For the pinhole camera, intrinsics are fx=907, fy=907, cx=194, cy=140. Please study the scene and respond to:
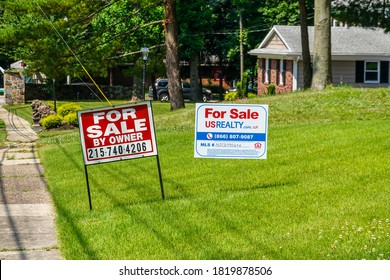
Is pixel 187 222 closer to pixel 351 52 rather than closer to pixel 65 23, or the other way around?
pixel 65 23

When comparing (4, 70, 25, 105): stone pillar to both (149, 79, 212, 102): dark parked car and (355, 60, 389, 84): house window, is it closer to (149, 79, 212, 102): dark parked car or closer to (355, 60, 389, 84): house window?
(149, 79, 212, 102): dark parked car

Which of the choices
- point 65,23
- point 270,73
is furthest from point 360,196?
point 270,73

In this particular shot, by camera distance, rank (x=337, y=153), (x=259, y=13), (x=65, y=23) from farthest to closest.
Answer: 1. (x=259, y=13)
2. (x=65, y=23)
3. (x=337, y=153)

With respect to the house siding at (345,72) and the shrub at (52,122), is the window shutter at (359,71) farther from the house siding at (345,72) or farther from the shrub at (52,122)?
the shrub at (52,122)

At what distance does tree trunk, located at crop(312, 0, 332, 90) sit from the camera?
28.7m

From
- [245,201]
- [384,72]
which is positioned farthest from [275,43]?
[245,201]

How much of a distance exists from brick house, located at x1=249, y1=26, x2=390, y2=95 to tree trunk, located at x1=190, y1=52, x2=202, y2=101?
45.7ft

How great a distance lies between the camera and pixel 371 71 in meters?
51.3

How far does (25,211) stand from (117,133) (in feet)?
6.54

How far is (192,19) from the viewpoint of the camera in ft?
213

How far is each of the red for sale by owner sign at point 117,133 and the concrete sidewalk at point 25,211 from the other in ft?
3.92

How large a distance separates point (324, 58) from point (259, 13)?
40809mm

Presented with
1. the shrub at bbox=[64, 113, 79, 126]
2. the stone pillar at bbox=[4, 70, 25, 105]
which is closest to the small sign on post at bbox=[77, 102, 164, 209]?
the shrub at bbox=[64, 113, 79, 126]

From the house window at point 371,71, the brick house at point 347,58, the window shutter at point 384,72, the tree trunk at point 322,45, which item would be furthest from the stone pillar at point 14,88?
the tree trunk at point 322,45
